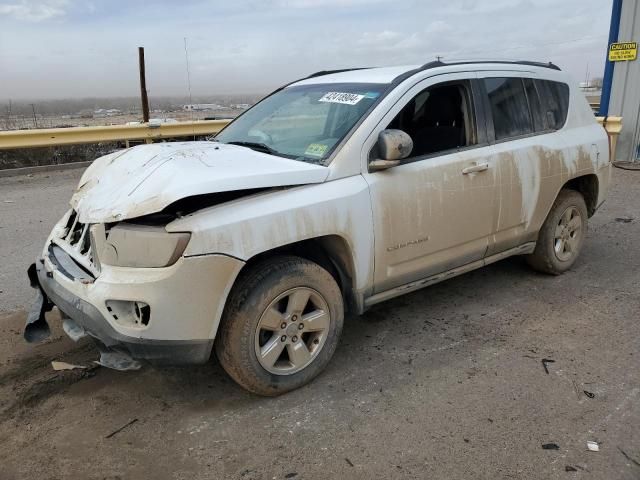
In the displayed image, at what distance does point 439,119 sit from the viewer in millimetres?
3842

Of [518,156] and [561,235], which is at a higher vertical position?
[518,156]

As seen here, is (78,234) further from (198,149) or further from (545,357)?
(545,357)

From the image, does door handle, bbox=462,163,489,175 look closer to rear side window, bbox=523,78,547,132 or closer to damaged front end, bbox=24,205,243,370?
rear side window, bbox=523,78,547,132

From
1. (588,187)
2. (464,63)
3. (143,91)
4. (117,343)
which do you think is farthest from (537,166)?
(143,91)

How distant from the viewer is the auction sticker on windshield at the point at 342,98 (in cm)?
359

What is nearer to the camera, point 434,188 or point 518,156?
point 434,188

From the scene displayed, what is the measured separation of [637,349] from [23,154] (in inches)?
460

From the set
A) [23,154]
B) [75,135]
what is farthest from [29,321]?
[23,154]

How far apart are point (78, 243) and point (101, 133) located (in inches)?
338

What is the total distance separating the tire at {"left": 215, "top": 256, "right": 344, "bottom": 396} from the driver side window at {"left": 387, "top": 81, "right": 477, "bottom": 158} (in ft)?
3.81

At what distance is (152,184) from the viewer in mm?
2832

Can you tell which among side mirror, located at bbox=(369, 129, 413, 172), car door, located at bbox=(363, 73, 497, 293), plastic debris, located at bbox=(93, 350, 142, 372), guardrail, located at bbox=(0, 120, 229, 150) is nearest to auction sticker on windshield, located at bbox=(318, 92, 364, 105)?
car door, located at bbox=(363, 73, 497, 293)

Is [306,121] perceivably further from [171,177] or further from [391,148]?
[171,177]

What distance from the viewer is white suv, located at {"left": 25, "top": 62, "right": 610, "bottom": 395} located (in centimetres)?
272
